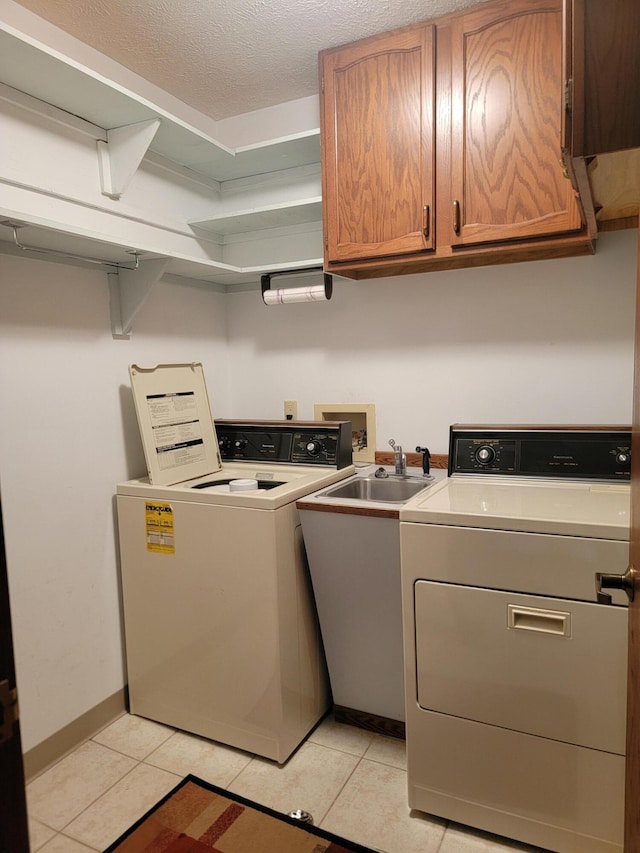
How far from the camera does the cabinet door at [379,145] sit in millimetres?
1891

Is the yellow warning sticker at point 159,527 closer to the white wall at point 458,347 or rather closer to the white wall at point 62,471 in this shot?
the white wall at point 62,471

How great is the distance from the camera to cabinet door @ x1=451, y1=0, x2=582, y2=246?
5.57 feet

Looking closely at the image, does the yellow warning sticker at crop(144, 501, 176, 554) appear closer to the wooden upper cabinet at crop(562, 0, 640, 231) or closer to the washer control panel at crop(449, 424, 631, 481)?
the washer control panel at crop(449, 424, 631, 481)

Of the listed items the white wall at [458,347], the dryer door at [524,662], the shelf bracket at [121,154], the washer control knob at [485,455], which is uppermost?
the shelf bracket at [121,154]

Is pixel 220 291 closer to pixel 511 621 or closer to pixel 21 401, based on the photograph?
pixel 21 401

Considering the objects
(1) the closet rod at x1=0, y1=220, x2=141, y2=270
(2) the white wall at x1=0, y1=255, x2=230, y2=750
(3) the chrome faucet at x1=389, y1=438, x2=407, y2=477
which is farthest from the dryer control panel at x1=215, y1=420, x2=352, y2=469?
(1) the closet rod at x1=0, y1=220, x2=141, y2=270

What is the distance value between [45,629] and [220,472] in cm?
86

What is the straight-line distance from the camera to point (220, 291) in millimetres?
2760

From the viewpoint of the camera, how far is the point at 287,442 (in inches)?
92.7

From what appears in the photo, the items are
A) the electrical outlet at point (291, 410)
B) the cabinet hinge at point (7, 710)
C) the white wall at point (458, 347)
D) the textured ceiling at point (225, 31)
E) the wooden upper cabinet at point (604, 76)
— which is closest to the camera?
the cabinet hinge at point (7, 710)

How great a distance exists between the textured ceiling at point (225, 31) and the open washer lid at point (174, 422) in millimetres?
1156

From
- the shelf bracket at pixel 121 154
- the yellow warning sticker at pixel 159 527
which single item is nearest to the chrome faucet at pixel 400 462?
the yellow warning sticker at pixel 159 527

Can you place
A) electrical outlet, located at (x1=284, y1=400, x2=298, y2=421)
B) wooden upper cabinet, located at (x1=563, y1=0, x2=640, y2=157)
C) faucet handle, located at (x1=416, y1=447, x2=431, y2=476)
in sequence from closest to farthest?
wooden upper cabinet, located at (x1=563, y1=0, x2=640, y2=157), faucet handle, located at (x1=416, y1=447, x2=431, y2=476), electrical outlet, located at (x1=284, y1=400, x2=298, y2=421)

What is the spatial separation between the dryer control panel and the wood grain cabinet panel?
0.65 meters
